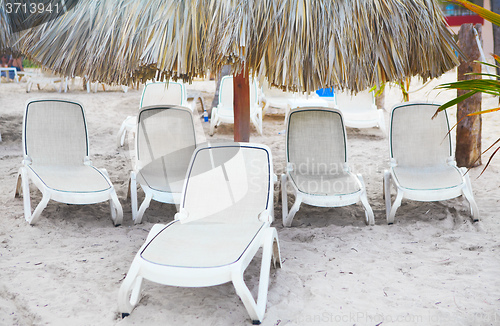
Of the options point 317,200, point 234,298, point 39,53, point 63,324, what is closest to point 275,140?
point 317,200

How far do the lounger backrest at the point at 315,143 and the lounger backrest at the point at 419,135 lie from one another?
51 cm

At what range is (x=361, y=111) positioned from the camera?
7824 mm

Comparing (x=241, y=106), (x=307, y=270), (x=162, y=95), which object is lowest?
(x=307, y=270)

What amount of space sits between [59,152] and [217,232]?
2.19 meters

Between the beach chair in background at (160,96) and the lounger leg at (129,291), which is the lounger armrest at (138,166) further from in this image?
the beach chair in background at (160,96)

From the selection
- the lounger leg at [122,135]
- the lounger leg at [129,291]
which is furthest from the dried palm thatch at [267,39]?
the lounger leg at [122,135]

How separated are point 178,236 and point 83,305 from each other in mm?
673

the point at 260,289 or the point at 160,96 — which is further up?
the point at 160,96

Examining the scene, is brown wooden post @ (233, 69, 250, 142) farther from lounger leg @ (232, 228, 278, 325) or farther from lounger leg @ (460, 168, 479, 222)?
lounger leg @ (460, 168, 479, 222)

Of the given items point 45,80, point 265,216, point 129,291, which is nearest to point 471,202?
point 265,216

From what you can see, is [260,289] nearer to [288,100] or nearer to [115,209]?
[115,209]

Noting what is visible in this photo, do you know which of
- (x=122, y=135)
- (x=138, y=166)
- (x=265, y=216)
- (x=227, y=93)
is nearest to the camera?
(x=265, y=216)

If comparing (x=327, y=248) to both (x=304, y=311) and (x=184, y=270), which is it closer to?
(x=304, y=311)

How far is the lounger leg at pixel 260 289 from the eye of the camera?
8.17 ft
